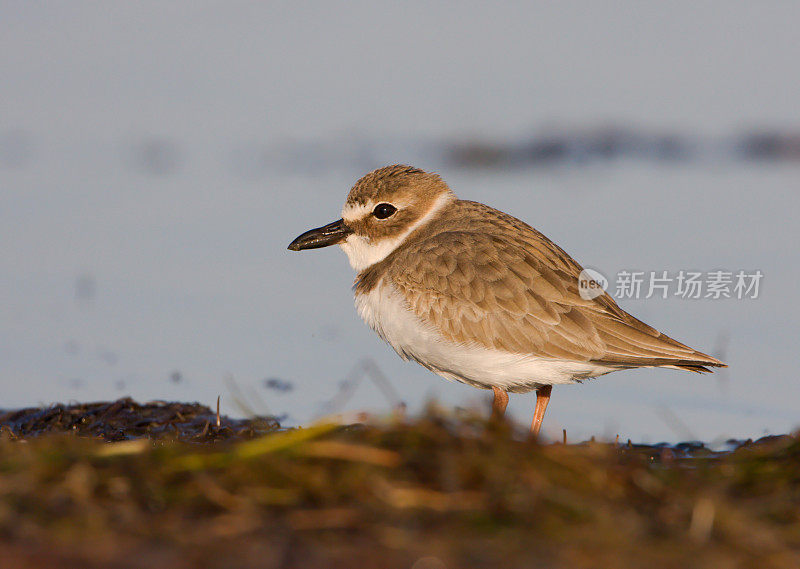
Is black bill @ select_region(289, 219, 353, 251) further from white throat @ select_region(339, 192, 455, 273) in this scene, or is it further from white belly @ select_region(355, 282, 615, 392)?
white belly @ select_region(355, 282, 615, 392)

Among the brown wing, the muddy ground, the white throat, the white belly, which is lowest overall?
the muddy ground

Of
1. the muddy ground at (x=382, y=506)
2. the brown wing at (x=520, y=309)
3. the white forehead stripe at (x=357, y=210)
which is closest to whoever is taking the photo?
the muddy ground at (x=382, y=506)

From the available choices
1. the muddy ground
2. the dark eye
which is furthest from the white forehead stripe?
the muddy ground

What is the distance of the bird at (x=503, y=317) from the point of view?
245 inches

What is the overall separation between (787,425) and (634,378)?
1523mm

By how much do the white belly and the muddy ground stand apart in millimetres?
2065

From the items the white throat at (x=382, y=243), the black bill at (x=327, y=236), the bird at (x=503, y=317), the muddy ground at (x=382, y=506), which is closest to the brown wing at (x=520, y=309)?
the bird at (x=503, y=317)

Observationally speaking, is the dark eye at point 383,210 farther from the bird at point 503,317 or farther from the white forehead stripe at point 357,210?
the bird at point 503,317

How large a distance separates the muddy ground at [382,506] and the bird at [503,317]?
1.99m

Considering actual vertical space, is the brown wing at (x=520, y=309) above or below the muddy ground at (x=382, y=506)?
above

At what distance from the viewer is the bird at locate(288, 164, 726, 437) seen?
6223mm

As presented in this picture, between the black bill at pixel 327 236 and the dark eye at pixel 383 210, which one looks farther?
the black bill at pixel 327 236

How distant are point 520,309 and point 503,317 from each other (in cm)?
12

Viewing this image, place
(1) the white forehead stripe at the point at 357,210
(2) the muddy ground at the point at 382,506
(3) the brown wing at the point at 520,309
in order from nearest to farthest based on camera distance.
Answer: (2) the muddy ground at the point at 382,506 → (3) the brown wing at the point at 520,309 → (1) the white forehead stripe at the point at 357,210
